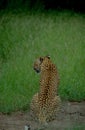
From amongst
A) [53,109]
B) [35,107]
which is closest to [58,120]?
[53,109]

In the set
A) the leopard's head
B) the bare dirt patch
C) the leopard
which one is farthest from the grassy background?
the leopard

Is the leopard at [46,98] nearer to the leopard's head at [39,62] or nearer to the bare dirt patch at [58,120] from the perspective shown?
the leopard's head at [39,62]

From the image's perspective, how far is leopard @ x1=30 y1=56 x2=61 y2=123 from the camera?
31.0ft

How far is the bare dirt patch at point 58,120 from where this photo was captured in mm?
9703

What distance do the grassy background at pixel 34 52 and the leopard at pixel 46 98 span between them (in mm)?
874

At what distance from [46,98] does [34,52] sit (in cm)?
274

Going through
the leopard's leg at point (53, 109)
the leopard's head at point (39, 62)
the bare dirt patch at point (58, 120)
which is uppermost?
the leopard's head at point (39, 62)

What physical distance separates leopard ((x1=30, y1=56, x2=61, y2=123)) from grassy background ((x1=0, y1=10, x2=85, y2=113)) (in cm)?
87

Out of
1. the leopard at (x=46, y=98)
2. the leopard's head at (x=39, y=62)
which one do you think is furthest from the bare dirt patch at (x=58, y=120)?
the leopard's head at (x=39, y=62)

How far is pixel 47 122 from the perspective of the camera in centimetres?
959

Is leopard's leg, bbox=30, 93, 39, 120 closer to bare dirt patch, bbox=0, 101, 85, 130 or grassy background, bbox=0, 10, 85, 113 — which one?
bare dirt patch, bbox=0, 101, 85, 130

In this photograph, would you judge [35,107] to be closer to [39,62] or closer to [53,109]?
[53,109]

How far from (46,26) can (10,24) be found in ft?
2.46

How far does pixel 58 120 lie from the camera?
32.7ft
